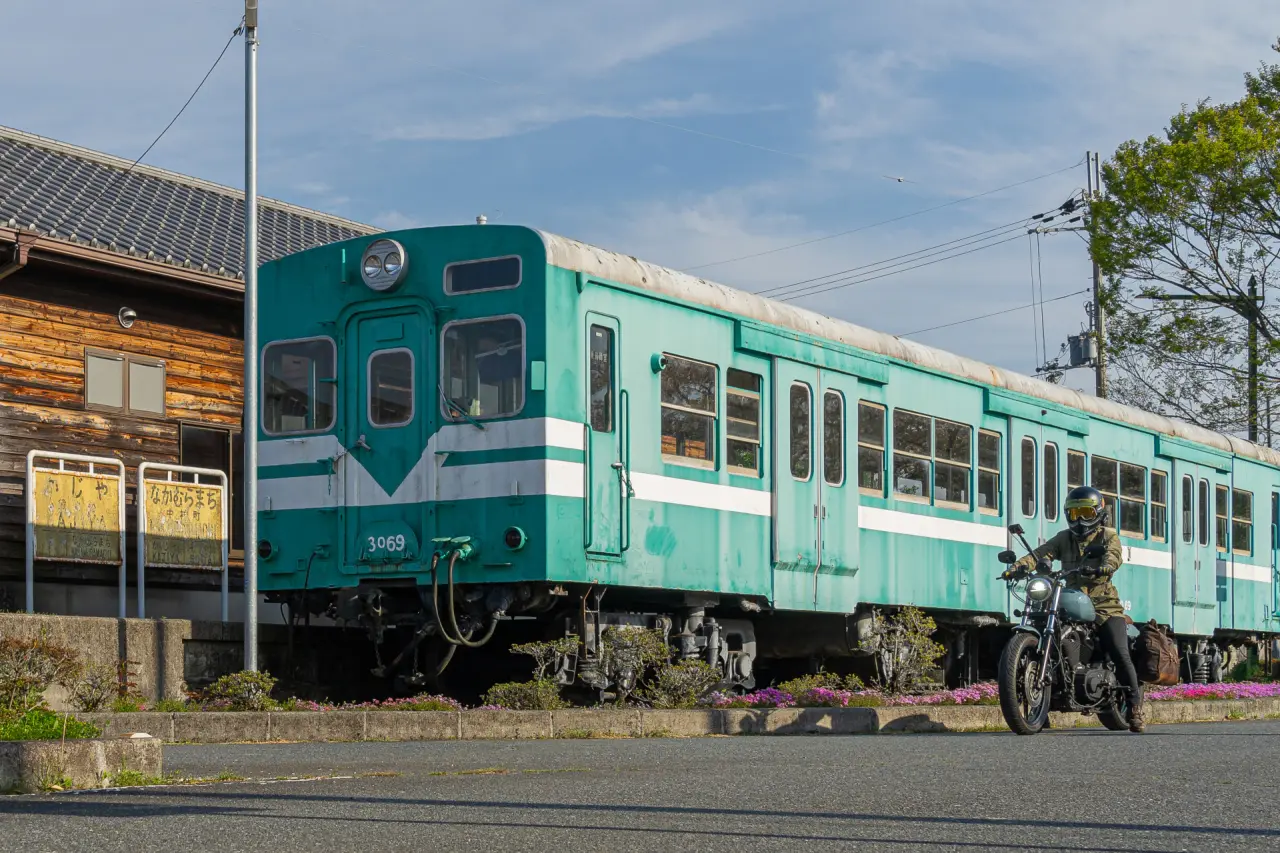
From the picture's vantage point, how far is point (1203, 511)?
21516 mm

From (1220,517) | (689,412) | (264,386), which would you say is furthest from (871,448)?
(1220,517)

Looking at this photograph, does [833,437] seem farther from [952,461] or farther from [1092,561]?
[1092,561]

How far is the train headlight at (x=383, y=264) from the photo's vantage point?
12.8 meters

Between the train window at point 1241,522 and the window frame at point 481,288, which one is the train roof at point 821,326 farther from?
the train window at point 1241,522

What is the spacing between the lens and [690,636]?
13.5 meters

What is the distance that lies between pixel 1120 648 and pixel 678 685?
3.09 m

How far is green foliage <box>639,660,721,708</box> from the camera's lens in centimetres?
1270

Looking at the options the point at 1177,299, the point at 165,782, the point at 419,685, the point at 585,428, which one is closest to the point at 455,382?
the point at 585,428

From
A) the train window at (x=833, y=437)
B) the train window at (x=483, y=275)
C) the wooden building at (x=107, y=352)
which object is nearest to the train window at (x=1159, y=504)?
the train window at (x=833, y=437)

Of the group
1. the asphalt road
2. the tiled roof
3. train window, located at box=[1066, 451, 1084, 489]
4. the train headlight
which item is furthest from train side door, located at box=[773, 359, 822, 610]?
the tiled roof

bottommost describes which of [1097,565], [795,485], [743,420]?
[1097,565]

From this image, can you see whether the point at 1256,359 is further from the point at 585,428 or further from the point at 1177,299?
the point at 585,428

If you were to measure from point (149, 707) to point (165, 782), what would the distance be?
510 centimetres

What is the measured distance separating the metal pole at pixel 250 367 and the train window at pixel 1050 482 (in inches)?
345
